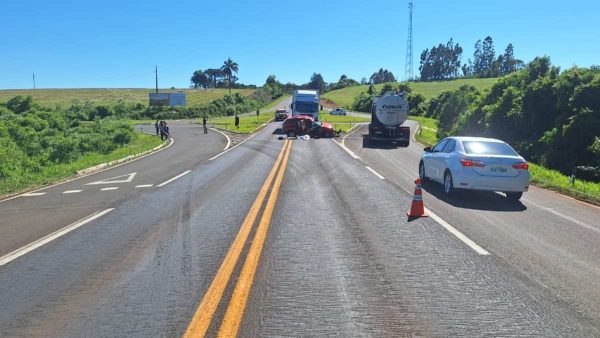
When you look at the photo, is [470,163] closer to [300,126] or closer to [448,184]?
[448,184]

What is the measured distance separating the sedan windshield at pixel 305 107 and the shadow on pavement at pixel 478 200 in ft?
103

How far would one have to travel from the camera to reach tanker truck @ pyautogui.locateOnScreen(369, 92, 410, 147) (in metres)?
30.9

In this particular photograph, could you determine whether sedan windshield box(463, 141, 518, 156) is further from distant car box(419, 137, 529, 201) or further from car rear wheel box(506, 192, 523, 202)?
car rear wheel box(506, 192, 523, 202)

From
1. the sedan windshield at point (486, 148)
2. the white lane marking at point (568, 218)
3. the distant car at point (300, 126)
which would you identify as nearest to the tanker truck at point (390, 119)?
the distant car at point (300, 126)

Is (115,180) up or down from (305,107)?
down

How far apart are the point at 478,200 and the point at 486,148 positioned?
53.7 inches

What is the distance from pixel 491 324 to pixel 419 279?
131cm

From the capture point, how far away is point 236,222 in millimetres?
9062

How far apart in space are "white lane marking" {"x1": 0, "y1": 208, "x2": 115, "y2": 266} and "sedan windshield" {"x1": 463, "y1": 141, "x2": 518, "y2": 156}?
8779 millimetres

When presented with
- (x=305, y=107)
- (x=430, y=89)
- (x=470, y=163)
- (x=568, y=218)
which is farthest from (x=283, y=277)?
(x=430, y=89)

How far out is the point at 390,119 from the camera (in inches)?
1220

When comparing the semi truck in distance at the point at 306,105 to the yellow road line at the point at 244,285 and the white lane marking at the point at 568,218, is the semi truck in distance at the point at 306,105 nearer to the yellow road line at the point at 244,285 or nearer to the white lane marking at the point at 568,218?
the white lane marking at the point at 568,218

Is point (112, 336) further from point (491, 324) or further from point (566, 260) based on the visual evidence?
point (566, 260)

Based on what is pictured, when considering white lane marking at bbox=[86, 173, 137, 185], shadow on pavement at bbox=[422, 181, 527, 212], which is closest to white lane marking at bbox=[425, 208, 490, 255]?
shadow on pavement at bbox=[422, 181, 527, 212]
